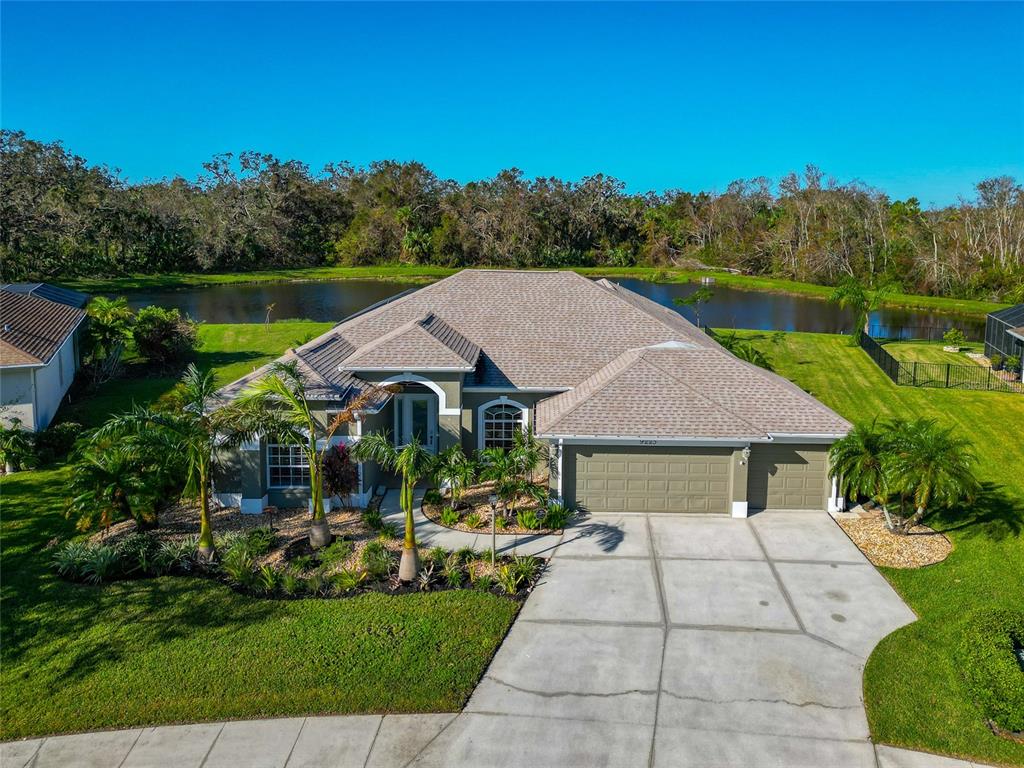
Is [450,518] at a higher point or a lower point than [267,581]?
higher

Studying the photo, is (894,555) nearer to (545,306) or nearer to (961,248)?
(545,306)

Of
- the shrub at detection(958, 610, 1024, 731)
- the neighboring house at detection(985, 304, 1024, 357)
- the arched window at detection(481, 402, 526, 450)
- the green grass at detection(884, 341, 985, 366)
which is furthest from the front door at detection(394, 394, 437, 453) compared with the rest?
the green grass at detection(884, 341, 985, 366)

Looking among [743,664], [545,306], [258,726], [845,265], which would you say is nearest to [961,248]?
[845,265]

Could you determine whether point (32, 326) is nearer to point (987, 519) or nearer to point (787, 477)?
point (787, 477)

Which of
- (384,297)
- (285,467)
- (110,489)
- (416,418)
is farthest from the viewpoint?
(384,297)

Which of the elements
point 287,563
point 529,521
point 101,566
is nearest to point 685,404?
point 529,521
